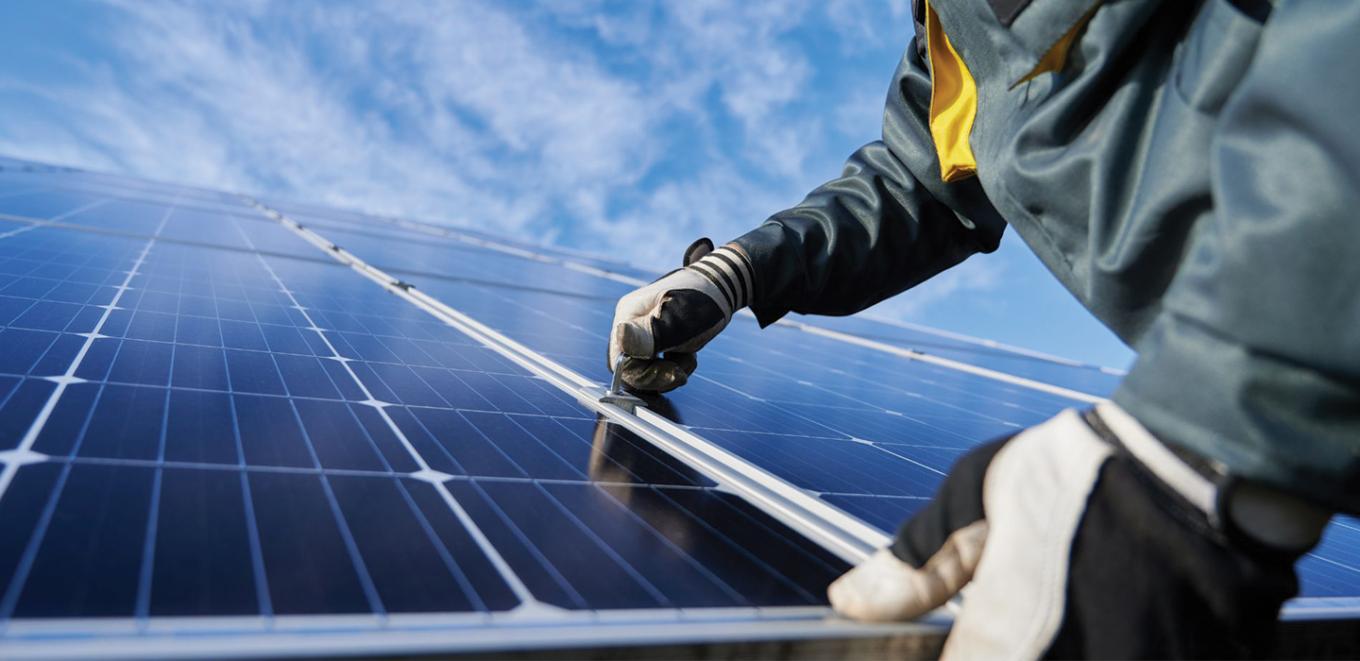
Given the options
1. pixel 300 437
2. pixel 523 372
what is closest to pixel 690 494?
pixel 300 437

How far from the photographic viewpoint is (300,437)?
177cm

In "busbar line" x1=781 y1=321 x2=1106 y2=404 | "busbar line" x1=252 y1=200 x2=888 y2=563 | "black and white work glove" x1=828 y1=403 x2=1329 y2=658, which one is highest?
"black and white work glove" x1=828 y1=403 x2=1329 y2=658

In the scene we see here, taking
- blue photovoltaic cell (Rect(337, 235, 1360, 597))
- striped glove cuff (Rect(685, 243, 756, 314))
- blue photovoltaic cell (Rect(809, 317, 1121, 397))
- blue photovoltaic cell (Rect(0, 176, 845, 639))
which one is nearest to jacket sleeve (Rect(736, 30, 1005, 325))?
striped glove cuff (Rect(685, 243, 756, 314))

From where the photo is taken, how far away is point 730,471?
2053 millimetres

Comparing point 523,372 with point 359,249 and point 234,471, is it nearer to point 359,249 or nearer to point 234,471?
point 234,471

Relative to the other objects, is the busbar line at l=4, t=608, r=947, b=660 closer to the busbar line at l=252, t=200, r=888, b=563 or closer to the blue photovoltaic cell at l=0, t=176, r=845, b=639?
the blue photovoltaic cell at l=0, t=176, r=845, b=639

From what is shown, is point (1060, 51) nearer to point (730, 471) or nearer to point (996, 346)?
point (730, 471)

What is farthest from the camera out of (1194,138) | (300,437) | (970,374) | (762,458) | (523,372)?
(970,374)

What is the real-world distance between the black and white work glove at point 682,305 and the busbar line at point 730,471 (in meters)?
0.18

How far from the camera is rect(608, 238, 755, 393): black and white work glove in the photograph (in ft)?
8.73

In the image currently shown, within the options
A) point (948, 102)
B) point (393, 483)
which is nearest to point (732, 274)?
point (948, 102)

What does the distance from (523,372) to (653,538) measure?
1.52 metres

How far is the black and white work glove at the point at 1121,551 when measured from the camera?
3.49 ft

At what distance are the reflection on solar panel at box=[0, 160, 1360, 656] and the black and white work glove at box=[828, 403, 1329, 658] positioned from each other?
19cm
